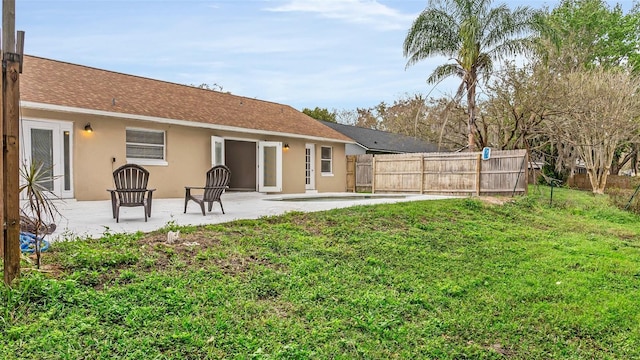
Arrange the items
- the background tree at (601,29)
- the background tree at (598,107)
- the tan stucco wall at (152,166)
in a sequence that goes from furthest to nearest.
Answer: the background tree at (601,29)
the background tree at (598,107)
the tan stucco wall at (152,166)

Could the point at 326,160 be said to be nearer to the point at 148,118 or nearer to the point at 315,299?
the point at 148,118

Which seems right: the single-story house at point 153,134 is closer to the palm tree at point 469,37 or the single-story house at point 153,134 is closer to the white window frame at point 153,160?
the white window frame at point 153,160

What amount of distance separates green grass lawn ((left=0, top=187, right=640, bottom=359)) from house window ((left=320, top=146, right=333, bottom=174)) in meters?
12.7

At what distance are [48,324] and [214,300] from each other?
1201mm

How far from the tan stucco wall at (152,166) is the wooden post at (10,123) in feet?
27.8

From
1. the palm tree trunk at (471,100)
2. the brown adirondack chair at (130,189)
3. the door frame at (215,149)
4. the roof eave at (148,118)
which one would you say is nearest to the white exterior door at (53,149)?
the roof eave at (148,118)

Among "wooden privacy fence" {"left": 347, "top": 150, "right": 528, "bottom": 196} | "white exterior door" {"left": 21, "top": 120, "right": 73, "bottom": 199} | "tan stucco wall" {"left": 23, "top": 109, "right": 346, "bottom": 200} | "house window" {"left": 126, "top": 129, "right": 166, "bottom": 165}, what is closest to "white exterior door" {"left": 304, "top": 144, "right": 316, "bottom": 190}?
"tan stucco wall" {"left": 23, "top": 109, "right": 346, "bottom": 200}

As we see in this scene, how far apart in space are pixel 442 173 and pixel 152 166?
11.2m

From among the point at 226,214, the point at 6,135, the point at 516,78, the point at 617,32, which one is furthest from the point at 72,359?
the point at 617,32

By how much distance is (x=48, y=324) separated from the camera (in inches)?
114

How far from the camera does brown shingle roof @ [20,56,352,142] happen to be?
11.0 m

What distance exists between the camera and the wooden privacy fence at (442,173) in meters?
15.3

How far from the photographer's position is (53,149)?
1049cm

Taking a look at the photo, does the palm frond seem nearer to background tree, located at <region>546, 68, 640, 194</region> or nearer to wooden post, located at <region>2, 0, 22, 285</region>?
background tree, located at <region>546, 68, 640, 194</region>
